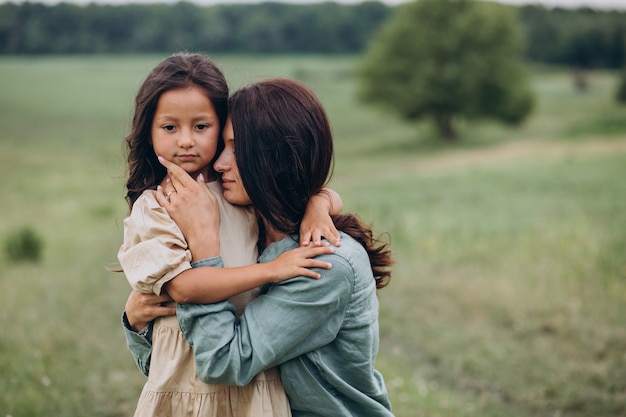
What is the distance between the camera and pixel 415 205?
15.6 m

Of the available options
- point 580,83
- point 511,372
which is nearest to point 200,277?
point 511,372

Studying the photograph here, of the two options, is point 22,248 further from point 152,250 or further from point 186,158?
point 152,250

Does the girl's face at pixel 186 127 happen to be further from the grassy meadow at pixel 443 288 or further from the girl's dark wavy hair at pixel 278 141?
the grassy meadow at pixel 443 288

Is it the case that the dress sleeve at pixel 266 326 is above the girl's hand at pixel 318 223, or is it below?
below

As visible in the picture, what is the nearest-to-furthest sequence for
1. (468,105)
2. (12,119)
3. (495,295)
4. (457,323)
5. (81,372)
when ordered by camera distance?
1. (81,372)
2. (457,323)
3. (495,295)
4. (12,119)
5. (468,105)

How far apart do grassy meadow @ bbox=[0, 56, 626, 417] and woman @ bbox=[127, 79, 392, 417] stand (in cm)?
43

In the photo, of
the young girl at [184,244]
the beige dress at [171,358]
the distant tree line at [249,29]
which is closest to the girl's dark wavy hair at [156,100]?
the young girl at [184,244]

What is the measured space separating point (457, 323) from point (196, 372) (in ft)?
18.8

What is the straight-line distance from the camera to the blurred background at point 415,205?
5.95 m

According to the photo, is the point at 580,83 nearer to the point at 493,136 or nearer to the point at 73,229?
the point at 493,136

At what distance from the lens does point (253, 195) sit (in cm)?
244

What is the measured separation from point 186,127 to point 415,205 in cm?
1332

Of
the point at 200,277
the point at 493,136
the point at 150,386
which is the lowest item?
the point at 493,136

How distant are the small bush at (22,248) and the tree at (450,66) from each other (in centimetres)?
2978
